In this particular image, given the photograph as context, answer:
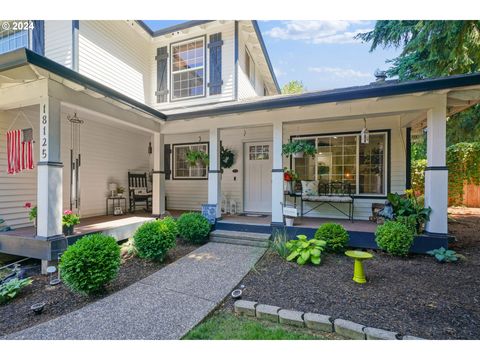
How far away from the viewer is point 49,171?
3.85 m

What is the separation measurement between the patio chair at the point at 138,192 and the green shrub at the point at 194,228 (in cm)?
288

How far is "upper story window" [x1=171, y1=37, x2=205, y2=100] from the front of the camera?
25.3 ft

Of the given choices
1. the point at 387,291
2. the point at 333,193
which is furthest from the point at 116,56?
the point at 387,291

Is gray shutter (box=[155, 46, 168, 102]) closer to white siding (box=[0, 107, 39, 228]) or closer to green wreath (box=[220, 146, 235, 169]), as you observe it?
green wreath (box=[220, 146, 235, 169])

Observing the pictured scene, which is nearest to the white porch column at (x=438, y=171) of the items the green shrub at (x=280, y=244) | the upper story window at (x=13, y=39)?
the green shrub at (x=280, y=244)

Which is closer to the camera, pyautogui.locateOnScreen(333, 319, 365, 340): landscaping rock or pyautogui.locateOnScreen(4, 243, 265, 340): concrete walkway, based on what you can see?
pyautogui.locateOnScreen(333, 319, 365, 340): landscaping rock

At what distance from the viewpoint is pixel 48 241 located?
12.7 ft

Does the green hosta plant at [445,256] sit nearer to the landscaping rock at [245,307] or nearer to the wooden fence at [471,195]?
the landscaping rock at [245,307]

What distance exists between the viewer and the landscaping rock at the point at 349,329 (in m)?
2.29

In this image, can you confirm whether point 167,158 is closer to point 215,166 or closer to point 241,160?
point 241,160

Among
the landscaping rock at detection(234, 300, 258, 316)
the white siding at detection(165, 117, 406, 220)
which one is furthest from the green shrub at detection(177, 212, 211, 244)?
the landscaping rock at detection(234, 300, 258, 316)

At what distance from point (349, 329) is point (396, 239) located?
8.42 ft

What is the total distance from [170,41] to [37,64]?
540cm
